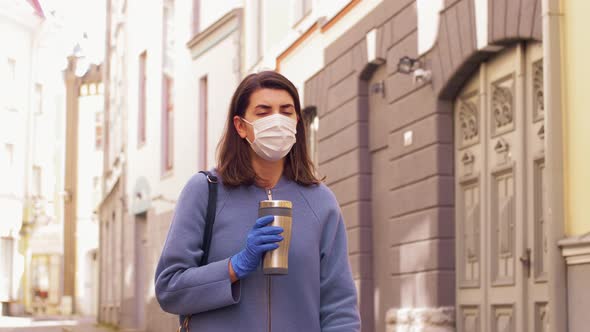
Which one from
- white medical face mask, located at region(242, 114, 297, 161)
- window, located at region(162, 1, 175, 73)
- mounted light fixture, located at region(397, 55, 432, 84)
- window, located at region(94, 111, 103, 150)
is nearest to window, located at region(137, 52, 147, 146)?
window, located at region(162, 1, 175, 73)

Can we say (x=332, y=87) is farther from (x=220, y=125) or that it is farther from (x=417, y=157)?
(x=220, y=125)

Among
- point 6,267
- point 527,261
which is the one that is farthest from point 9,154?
point 527,261

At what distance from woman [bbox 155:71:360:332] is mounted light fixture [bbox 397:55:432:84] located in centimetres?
790

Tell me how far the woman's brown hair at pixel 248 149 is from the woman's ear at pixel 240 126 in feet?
0.03

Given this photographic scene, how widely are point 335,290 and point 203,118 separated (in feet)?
62.0

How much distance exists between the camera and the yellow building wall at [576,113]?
871cm

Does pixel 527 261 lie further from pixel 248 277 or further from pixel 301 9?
pixel 301 9

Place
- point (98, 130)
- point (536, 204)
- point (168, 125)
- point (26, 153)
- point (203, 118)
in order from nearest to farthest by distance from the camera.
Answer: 1. point (536, 204)
2. point (203, 118)
3. point (168, 125)
4. point (26, 153)
5. point (98, 130)

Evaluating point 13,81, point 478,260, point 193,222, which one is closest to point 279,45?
point 478,260

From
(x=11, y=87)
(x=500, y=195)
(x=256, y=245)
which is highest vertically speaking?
(x=11, y=87)

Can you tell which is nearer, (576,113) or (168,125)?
(576,113)

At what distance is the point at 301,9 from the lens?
1712cm

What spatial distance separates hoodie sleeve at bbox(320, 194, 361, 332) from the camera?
13.1 feet

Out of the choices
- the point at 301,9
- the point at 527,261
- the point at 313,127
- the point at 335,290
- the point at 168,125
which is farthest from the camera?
the point at 168,125
